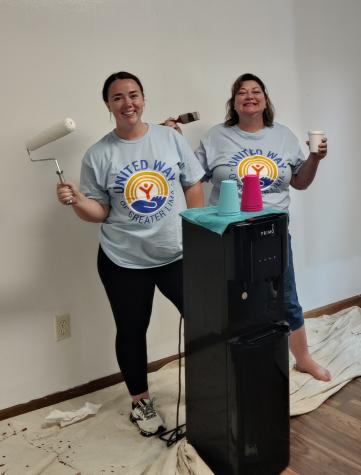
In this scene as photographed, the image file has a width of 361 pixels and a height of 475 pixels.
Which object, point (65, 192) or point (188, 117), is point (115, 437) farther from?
point (188, 117)

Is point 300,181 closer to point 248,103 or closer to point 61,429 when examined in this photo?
point 248,103

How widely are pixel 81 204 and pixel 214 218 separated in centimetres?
50

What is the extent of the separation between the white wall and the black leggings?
1.07ft

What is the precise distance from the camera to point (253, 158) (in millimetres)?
1988

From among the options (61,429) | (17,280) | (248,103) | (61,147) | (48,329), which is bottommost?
(61,429)

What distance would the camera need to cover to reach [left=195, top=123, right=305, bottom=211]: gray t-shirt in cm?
198

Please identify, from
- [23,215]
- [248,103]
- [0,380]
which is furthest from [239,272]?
[0,380]

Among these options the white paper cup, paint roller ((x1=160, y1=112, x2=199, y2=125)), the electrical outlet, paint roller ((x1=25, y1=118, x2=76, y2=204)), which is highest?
paint roller ((x1=160, y1=112, x2=199, y2=125))

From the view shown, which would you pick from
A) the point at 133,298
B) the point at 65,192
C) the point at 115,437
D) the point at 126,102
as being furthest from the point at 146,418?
the point at 126,102

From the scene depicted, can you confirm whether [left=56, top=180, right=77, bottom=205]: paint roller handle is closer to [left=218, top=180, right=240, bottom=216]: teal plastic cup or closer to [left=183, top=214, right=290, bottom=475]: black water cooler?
[left=183, top=214, right=290, bottom=475]: black water cooler

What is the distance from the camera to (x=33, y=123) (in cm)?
193

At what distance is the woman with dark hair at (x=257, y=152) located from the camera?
1983mm

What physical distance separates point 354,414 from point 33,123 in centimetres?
167

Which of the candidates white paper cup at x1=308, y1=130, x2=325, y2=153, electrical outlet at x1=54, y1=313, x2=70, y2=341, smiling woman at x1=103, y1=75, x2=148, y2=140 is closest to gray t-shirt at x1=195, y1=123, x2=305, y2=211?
white paper cup at x1=308, y1=130, x2=325, y2=153
